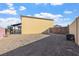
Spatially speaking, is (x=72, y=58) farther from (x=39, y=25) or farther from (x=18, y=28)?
(x=18, y=28)

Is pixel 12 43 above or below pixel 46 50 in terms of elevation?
above

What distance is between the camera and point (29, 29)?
4147cm

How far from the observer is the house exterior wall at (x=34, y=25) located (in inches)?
1622

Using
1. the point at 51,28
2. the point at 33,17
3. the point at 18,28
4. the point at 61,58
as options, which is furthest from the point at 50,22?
the point at 61,58

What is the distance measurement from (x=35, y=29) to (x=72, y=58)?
3116 cm

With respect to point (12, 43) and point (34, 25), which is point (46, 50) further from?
point (34, 25)

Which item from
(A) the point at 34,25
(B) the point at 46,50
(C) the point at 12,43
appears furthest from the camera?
(A) the point at 34,25

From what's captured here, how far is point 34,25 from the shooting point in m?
42.3

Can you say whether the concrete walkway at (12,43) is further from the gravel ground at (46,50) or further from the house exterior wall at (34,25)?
the house exterior wall at (34,25)

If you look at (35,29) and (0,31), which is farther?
(35,29)

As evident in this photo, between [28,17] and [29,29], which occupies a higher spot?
[28,17]

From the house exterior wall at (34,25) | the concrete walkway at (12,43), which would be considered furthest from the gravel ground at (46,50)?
the house exterior wall at (34,25)

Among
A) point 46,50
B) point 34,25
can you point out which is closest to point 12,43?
point 46,50

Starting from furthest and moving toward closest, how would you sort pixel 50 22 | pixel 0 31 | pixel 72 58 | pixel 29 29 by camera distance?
1. pixel 50 22
2. pixel 29 29
3. pixel 0 31
4. pixel 72 58
